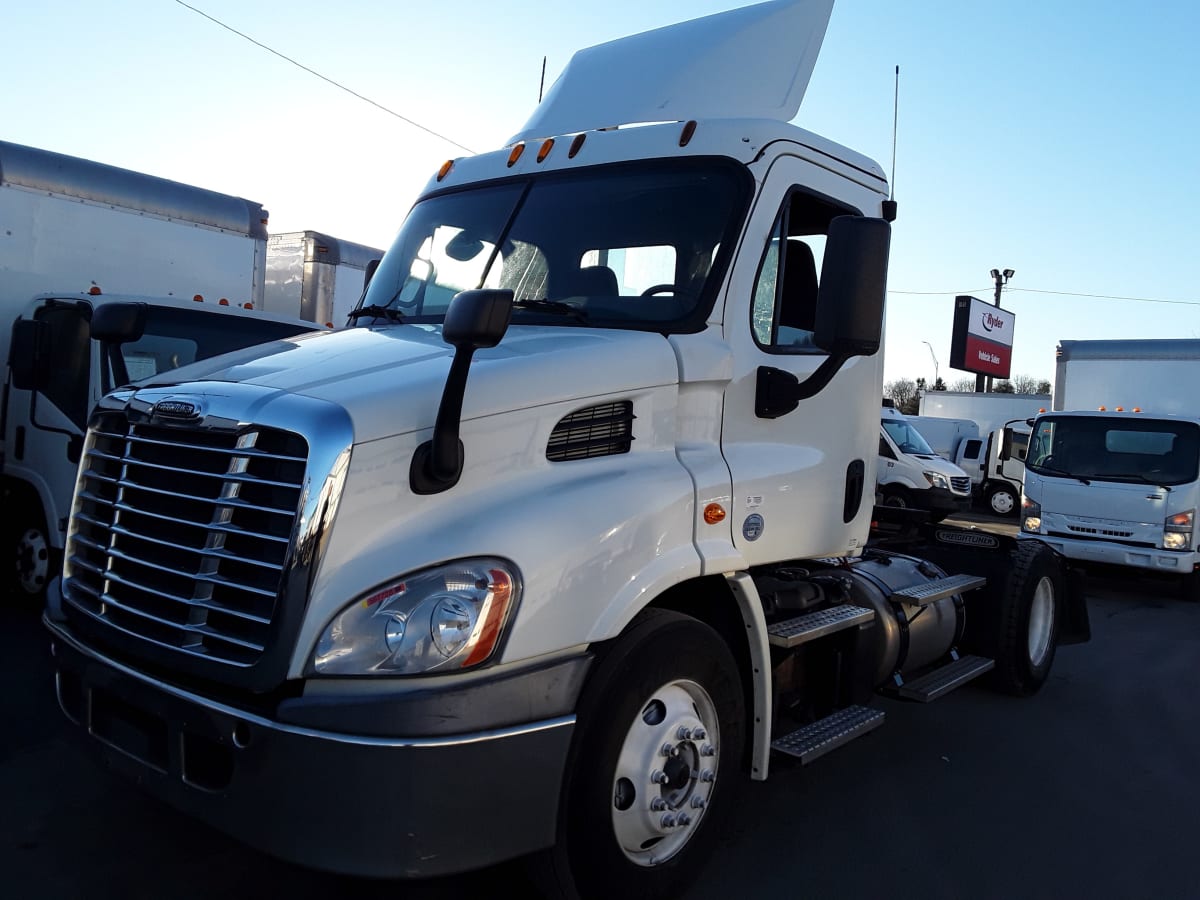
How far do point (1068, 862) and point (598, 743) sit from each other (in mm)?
2373

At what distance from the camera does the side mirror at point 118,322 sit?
400 centimetres

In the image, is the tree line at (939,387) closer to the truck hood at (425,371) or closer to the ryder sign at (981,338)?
the ryder sign at (981,338)

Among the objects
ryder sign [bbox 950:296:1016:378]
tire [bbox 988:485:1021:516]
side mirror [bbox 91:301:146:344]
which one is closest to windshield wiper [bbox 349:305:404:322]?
side mirror [bbox 91:301:146:344]

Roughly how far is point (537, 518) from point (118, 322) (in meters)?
2.23

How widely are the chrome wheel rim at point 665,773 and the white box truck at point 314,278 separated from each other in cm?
780

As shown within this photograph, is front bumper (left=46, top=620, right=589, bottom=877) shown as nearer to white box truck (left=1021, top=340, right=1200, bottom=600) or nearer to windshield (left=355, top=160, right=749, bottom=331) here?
windshield (left=355, top=160, right=749, bottom=331)

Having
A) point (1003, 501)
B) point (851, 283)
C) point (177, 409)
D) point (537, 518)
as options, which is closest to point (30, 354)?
point (177, 409)

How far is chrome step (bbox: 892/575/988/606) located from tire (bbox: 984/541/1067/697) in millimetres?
228

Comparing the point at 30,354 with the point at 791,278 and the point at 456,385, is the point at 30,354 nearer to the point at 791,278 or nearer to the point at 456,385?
the point at 456,385

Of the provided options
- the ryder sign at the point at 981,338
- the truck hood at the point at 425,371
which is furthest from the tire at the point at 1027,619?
the ryder sign at the point at 981,338

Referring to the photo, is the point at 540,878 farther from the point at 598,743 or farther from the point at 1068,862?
the point at 1068,862

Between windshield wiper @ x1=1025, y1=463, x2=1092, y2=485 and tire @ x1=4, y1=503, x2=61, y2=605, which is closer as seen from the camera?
tire @ x1=4, y1=503, x2=61, y2=605

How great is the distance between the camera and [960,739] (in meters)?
5.67

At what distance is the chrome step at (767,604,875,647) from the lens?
3865mm
